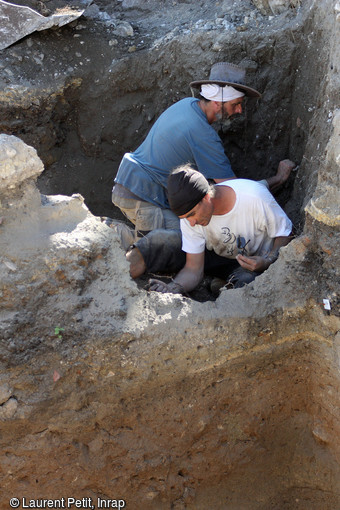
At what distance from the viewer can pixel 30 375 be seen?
2762 mm

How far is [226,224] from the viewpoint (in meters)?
3.36

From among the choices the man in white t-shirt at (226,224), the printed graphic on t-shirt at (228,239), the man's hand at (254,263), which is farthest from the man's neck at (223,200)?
the man's hand at (254,263)

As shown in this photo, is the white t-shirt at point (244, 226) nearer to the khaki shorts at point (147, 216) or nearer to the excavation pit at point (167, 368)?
the excavation pit at point (167, 368)

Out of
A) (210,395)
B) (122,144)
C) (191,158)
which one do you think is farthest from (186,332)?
(122,144)

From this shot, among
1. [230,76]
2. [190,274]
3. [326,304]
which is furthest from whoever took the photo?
[230,76]

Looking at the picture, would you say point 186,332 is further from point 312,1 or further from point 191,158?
point 312,1

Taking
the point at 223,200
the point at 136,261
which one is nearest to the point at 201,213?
the point at 223,200

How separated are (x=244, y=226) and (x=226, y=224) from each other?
102 millimetres

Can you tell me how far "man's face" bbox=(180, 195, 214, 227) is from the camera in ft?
10.4

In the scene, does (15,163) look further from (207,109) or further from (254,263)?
(207,109)

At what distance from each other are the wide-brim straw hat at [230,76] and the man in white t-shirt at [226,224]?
893 millimetres

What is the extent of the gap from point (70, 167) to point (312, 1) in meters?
2.36

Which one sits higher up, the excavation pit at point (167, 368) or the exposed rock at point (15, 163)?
the exposed rock at point (15, 163)

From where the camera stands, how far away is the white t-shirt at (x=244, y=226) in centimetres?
327
